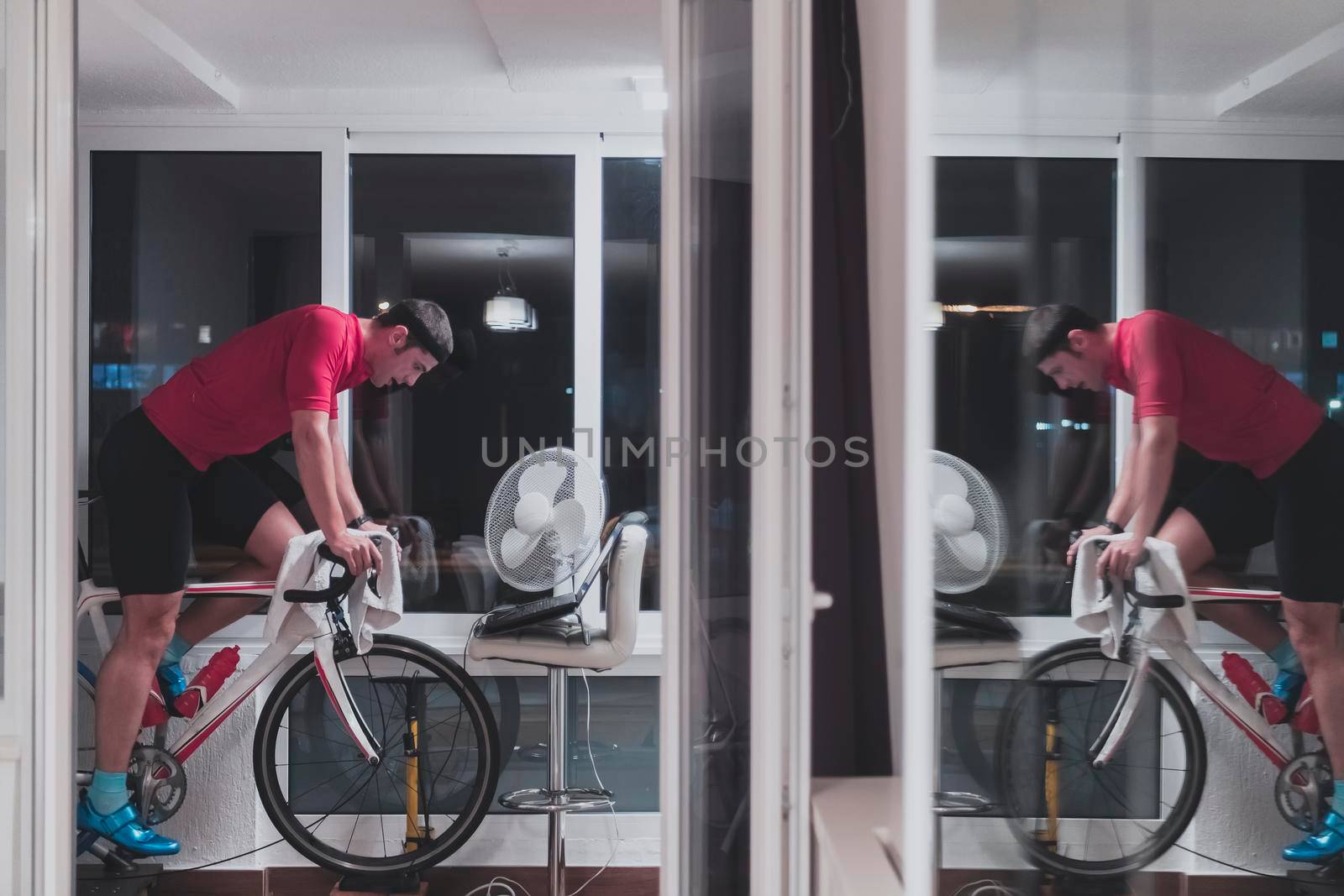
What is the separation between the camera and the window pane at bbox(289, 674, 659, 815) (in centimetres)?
308

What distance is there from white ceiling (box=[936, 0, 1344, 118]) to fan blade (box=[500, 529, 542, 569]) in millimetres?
2346

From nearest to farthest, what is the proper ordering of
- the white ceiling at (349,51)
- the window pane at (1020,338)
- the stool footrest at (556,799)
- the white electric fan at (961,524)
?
1. the window pane at (1020,338)
2. the white electric fan at (961,524)
3. the white ceiling at (349,51)
4. the stool footrest at (556,799)

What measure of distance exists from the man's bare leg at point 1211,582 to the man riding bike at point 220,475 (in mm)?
2807

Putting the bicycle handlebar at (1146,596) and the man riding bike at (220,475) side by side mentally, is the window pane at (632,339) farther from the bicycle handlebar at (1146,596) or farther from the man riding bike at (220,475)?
the bicycle handlebar at (1146,596)

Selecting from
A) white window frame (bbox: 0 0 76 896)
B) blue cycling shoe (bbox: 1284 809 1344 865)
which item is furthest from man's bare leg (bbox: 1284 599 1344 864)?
white window frame (bbox: 0 0 76 896)

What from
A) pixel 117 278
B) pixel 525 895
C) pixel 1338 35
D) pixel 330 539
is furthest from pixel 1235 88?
pixel 117 278

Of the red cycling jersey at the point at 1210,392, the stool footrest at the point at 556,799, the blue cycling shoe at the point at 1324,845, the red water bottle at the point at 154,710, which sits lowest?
the stool footrest at the point at 556,799

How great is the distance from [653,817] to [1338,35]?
10.2 ft

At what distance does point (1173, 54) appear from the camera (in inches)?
18.9

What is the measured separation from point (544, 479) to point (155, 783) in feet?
5.10

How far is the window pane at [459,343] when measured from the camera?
3035mm

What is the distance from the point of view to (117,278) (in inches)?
118

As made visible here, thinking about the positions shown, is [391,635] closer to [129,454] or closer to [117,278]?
[129,454]

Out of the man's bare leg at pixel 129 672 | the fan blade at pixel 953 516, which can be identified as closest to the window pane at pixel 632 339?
the man's bare leg at pixel 129 672
